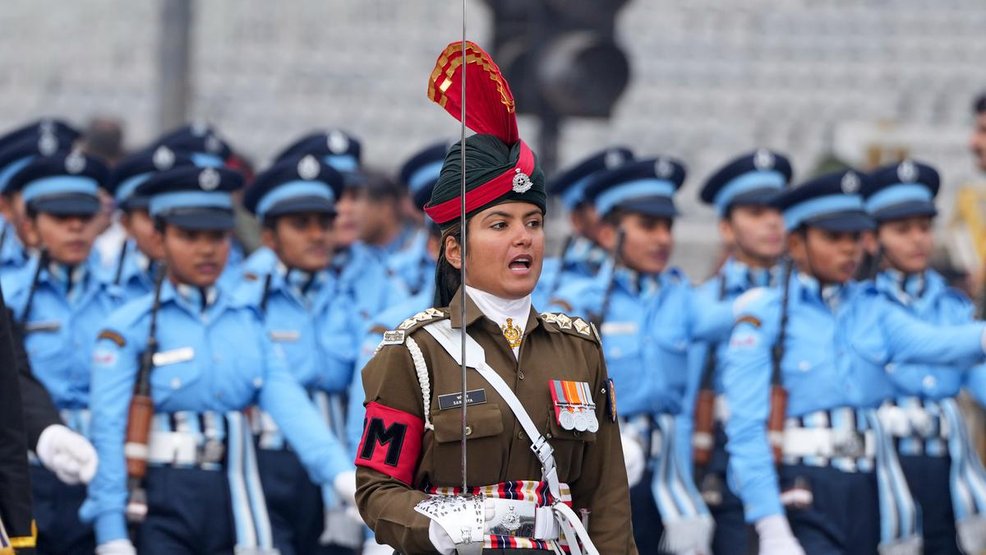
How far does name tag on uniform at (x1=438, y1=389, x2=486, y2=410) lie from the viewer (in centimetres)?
501

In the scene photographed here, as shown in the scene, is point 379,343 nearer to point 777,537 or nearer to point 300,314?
point 777,537

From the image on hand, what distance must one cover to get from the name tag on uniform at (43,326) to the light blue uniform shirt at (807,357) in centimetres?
276

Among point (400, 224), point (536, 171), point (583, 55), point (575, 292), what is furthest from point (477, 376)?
point (400, 224)

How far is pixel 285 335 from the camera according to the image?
9.56 meters

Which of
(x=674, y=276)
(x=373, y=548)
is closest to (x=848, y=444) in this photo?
(x=674, y=276)

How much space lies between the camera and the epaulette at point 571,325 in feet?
17.3

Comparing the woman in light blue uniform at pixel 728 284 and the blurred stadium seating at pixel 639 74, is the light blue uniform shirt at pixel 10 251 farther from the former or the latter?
the blurred stadium seating at pixel 639 74

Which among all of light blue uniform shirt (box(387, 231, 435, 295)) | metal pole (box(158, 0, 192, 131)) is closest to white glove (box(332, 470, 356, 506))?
light blue uniform shirt (box(387, 231, 435, 295))

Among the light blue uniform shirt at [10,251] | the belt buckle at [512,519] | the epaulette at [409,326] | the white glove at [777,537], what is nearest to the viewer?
the belt buckle at [512,519]

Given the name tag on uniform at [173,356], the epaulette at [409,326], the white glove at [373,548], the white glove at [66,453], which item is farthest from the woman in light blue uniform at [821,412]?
the epaulette at [409,326]

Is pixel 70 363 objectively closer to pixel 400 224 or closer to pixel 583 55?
pixel 583 55

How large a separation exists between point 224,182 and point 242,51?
23.9 metres

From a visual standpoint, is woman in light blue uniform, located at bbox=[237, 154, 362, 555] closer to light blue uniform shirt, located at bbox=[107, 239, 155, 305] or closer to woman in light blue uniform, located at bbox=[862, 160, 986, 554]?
light blue uniform shirt, located at bbox=[107, 239, 155, 305]

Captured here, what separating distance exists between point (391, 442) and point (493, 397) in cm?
26
